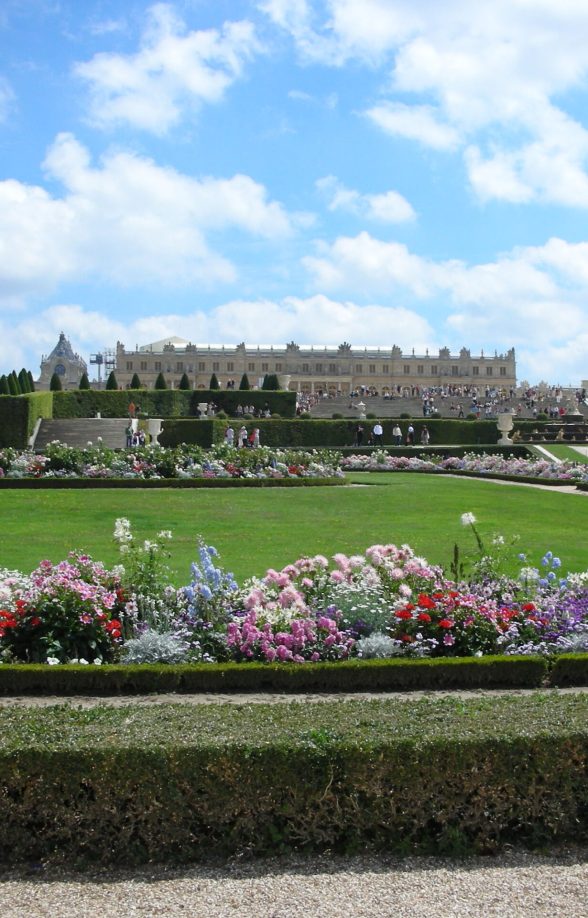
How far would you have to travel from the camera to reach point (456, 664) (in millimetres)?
6785

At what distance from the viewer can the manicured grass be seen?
11.2 meters

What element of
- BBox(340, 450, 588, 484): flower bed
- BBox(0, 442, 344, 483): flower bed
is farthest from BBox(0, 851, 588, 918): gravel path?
BBox(340, 450, 588, 484): flower bed

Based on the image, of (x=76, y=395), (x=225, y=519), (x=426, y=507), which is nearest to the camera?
(x=225, y=519)

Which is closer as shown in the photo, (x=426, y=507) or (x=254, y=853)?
(x=254, y=853)

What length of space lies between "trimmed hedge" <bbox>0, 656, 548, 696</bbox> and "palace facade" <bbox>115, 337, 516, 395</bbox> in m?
86.2

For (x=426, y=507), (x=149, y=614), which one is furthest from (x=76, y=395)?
(x=149, y=614)

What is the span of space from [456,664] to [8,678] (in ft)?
9.86

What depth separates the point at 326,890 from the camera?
4.07 metres

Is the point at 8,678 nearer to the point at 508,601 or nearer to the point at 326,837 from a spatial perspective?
the point at 326,837

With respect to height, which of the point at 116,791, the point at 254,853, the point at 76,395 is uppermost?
the point at 76,395

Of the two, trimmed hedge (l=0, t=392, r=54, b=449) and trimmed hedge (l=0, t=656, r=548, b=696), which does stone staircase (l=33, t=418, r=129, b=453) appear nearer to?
trimmed hedge (l=0, t=392, r=54, b=449)

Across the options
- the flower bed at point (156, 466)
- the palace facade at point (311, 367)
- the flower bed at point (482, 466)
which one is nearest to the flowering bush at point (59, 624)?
the flower bed at point (156, 466)

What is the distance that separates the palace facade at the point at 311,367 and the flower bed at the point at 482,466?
213ft

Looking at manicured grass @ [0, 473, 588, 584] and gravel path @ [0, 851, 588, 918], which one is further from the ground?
manicured grass @ [0, 473, 588, 584]
